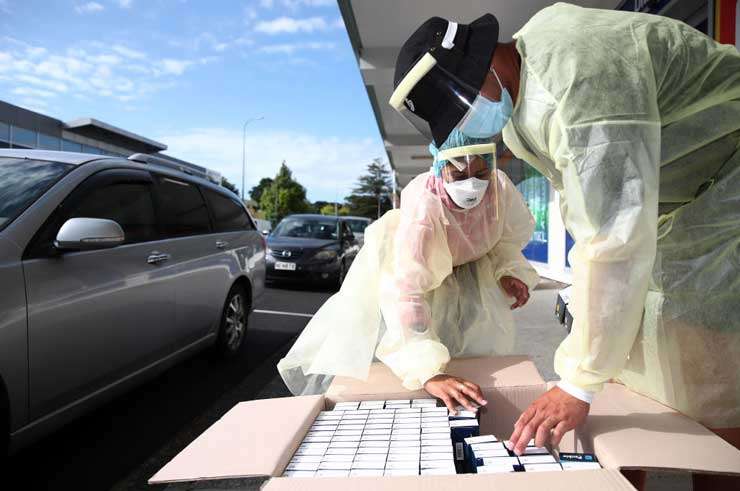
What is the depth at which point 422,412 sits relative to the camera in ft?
3.94

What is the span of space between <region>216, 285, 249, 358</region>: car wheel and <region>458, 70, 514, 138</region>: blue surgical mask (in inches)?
139

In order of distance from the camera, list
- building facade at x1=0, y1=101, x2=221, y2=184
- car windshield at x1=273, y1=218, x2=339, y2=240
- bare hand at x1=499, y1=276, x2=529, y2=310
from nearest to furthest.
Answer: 1. bare hand at x1=499, y1=276, x2=529, y2=310
2. car windshield at x1=273, y1=218, x2=339, y2=240
3. building facade at x1=0, y1=101, x2=221, y2=184

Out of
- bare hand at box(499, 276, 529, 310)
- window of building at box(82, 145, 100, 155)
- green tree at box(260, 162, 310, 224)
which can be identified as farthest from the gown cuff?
green tree at box(260, 162, 310, 224)

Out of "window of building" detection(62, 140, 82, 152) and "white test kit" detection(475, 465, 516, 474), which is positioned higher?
"window of building" detection(62, 140, 82, 152)

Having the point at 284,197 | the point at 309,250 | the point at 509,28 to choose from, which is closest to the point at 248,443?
the point at 509,28

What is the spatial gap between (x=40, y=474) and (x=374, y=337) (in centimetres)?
194

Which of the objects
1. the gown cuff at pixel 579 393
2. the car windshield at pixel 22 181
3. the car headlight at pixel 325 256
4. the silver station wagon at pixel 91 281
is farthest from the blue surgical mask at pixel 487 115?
the car headlight at pixel 325 256

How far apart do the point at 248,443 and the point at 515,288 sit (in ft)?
4.13

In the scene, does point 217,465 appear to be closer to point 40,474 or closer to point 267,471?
point 267,471

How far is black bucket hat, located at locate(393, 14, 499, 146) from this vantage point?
1174 millimetres

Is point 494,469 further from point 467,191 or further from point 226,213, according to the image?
point 226,213

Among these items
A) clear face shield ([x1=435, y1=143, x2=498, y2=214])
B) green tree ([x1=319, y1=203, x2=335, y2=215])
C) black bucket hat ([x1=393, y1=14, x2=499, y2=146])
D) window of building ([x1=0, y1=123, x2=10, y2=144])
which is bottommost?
clear face shield ([x1=435, y1=143, x2=498, y2=214])

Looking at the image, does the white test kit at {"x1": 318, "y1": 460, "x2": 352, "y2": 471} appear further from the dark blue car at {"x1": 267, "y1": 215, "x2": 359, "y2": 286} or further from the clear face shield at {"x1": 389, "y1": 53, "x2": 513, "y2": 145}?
the dark blue car at {"x1": 267, "y1": 215, "x2": 359, "y2": 286}

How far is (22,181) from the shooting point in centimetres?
261
